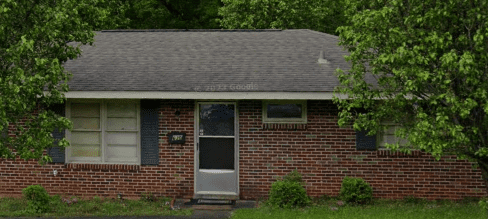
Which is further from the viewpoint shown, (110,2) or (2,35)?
(110,2)

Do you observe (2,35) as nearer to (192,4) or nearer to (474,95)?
(474,95)

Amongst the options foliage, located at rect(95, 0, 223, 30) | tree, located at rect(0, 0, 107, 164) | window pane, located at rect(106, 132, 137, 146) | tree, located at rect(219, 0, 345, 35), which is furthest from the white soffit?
foliage, located at rect(95, 0, 223, 30)

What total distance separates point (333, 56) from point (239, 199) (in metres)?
4.01

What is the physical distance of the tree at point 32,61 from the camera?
8.89 metres

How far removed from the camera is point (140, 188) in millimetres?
12953

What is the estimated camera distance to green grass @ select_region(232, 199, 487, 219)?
428 inches

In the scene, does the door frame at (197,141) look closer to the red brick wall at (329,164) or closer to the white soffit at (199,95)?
the red brick wall at (329,164)

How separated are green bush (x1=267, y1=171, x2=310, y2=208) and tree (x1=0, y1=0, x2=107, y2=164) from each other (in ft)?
14.5

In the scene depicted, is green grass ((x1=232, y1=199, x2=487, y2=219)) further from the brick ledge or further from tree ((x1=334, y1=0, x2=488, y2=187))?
tree ((x1=334, y1=0, x2=488, y2=187))

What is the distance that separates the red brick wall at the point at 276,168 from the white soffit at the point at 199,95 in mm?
784

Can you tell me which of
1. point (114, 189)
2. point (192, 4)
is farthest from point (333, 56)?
point (192, 4)

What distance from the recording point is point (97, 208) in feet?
39.5

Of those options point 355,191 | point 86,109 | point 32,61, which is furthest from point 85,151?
point 355,191

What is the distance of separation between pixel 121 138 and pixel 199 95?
7.66 ft
